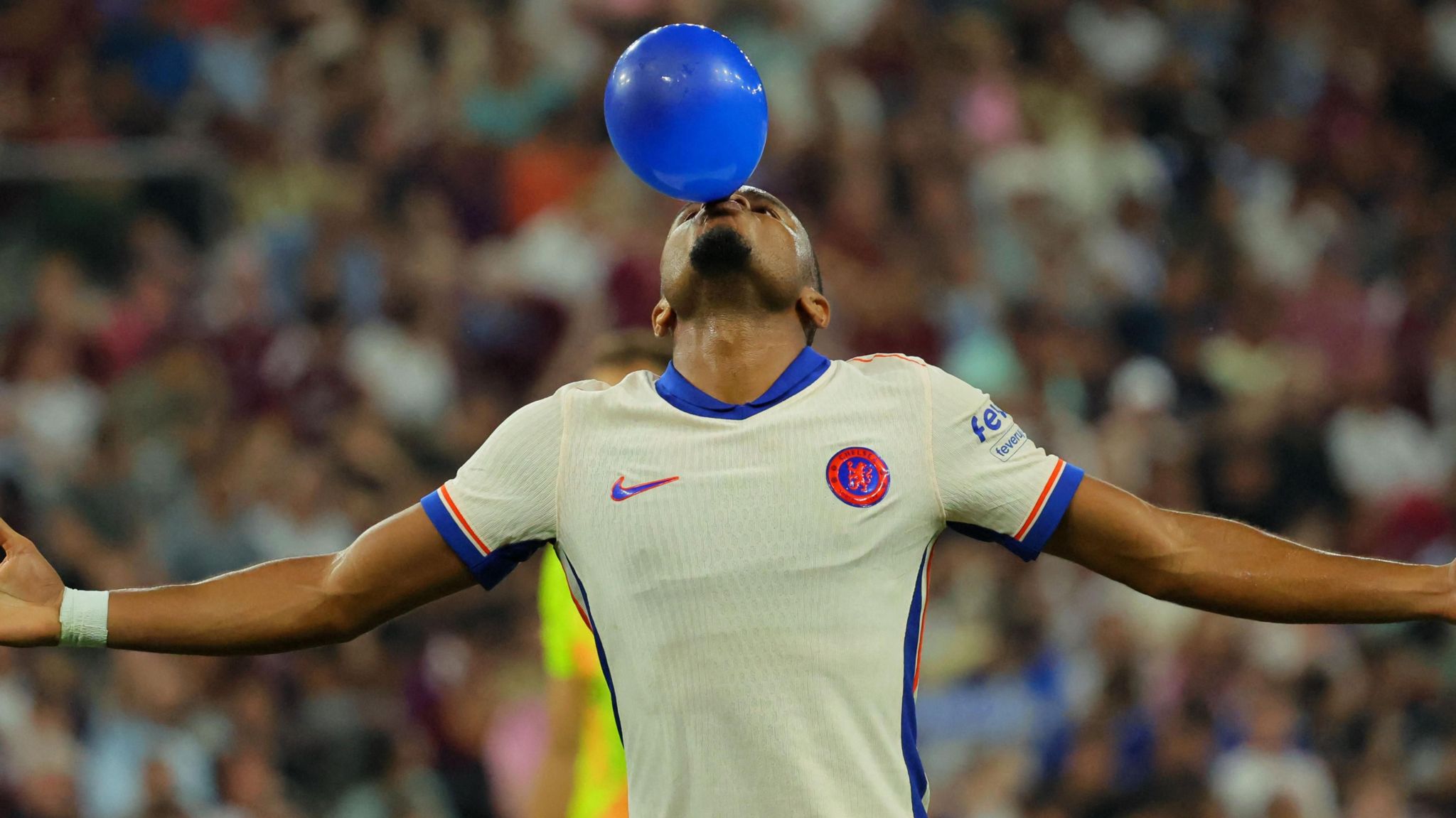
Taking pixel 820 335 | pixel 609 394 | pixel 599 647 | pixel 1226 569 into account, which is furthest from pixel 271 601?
pixel 820 335

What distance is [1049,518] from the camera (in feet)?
10.4

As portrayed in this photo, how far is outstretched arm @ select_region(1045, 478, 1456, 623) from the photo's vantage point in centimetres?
318

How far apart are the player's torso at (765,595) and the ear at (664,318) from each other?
0.89 feet

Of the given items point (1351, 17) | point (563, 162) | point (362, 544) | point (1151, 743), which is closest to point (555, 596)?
point (362, 544)

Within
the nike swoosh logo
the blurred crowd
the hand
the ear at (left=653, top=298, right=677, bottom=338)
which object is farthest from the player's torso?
the blurred crowd

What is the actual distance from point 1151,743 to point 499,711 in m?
3.03

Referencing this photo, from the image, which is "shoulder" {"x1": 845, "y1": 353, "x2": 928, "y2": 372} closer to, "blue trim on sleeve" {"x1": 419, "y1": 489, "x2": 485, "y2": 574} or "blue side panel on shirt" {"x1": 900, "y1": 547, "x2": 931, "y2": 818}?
"blue side panel on shirt" {"x1": 900, "y1": 547, "x2": 931, "y2": 818}

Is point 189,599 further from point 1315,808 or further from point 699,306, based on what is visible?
point 1315,808

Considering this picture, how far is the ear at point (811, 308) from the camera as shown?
10.9 feet

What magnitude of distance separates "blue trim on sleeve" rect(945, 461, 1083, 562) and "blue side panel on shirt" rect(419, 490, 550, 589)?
78 cm

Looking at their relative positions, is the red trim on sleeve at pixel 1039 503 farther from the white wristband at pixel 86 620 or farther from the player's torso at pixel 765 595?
the white wristband at pixel 86 620

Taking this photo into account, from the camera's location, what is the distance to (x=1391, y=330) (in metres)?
10.6

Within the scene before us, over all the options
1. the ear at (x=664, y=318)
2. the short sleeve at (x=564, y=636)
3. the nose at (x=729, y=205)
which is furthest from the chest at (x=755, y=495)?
the short sleeve at (x=564, y=636)

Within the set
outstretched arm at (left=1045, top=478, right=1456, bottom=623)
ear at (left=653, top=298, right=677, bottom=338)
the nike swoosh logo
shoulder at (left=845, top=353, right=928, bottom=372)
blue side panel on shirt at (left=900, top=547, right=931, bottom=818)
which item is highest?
ear at (left=653, top=298, right=677, bottom=338)
